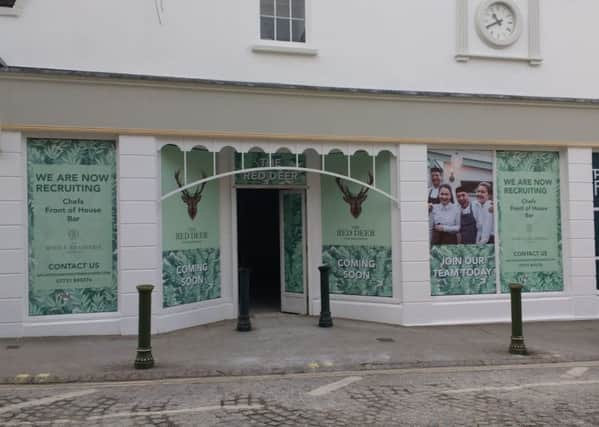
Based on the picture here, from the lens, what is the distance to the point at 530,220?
38.0 feet

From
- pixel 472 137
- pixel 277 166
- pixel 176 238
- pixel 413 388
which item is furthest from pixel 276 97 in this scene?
pixel 413 388

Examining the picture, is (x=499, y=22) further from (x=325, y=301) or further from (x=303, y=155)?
(x=325, y=301)

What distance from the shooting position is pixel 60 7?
9.62 meters

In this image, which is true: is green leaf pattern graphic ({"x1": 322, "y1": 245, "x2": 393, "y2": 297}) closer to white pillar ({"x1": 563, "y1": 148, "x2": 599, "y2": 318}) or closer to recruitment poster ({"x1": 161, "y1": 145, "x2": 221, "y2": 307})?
recruitment poster ({"x1": 161, "y1": 145, "x2": 221, "y2": 307})

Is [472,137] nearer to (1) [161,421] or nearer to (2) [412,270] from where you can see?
(2) [412,270]

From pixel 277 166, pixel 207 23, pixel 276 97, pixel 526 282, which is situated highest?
pixel 207 23

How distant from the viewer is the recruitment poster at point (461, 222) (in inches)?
437

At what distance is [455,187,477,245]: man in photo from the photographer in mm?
11211

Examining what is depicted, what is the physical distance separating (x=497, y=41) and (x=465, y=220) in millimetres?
3375

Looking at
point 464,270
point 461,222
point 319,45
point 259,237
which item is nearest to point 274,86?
point 319,45

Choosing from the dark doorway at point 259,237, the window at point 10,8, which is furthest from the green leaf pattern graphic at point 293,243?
the window at point 10,8

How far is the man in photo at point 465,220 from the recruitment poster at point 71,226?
604cm

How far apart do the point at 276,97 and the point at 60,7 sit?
3.65 meters

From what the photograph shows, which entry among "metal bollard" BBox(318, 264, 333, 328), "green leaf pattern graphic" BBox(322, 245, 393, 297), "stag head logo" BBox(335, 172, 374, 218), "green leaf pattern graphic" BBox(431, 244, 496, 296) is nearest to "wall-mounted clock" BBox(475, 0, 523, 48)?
"stag head logo" BBox(335, 172, 374, 218)
